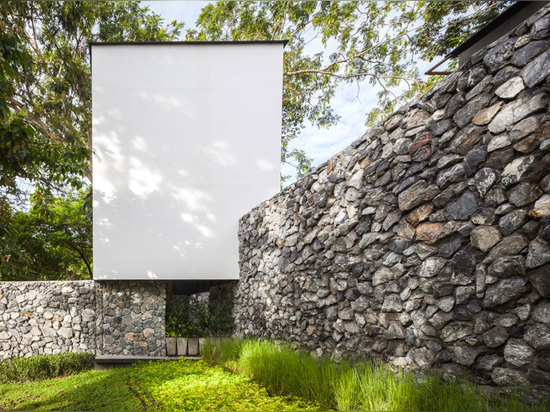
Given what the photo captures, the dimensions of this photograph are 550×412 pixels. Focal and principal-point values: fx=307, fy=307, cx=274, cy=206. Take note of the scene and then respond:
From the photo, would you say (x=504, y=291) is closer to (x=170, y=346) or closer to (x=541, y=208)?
(x=541, y=208)

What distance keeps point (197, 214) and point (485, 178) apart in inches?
226

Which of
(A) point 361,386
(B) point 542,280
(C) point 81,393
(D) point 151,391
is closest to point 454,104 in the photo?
(B) point 542,280

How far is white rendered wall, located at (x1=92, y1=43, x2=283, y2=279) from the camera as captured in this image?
681cm

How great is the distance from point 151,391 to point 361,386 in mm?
3272

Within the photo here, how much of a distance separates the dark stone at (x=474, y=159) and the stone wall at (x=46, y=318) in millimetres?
8627

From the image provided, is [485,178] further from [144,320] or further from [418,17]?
[418,17]

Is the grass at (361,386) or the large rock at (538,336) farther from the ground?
the large rock at (538,336)

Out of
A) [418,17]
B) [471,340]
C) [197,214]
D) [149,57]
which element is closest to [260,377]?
[471,340]

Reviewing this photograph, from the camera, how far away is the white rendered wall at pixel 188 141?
681 cm

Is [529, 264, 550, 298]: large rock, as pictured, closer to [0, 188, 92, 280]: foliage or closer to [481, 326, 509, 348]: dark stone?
[481, 326, 509, 348]: dark stone

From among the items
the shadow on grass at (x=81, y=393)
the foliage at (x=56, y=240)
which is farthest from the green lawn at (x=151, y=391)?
the foliage at (x=56, y=240)

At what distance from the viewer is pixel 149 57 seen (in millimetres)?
6945

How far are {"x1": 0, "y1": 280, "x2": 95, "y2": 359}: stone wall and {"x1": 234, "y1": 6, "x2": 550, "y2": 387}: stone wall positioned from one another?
6482 mm

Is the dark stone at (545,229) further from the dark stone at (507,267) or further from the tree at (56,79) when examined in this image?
the tree at (56,79)
